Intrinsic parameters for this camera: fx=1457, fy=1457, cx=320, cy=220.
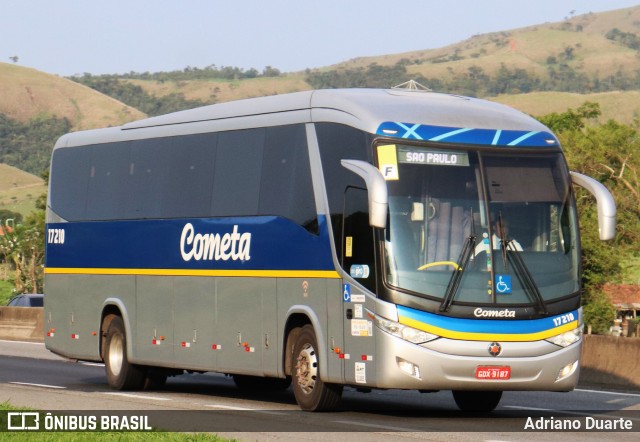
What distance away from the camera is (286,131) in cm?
A: 1784

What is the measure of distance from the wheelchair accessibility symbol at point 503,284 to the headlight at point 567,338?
2.44 ft

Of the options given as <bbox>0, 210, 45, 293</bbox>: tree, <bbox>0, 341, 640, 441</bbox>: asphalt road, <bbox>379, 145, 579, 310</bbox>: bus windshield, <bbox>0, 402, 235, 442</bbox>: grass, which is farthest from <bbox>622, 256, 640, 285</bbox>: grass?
<bbox>0, 402, 235, 442</bbox>: grass

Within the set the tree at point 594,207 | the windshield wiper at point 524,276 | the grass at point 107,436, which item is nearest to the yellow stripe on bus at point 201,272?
the windshield wiper at point 524,276

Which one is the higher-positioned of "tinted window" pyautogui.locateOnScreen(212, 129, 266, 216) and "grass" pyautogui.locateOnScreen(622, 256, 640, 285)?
"tinted window" pyautogui.locateOnScreen(212, 129, 266, 216)

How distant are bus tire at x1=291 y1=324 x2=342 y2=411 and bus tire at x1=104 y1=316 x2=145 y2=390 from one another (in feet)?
16.4

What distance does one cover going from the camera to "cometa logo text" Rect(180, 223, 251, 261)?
18.5 metres

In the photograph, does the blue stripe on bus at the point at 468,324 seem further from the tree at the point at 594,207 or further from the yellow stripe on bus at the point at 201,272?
the tree at the point at 594,207

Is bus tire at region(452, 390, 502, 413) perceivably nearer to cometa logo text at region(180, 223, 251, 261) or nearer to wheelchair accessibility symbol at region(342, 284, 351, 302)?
wheelchair accessibility symbol at region(342, 284, 351, 302)

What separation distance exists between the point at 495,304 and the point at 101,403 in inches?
221

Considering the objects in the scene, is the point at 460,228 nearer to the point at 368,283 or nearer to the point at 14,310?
the point at 368,283

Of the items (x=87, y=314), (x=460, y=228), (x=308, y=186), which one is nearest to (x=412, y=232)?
(x=460, y=228)

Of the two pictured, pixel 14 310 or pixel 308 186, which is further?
pixel 14 310

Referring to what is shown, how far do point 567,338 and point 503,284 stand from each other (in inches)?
41.2

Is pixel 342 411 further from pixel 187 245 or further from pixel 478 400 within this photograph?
pixel 187 245
